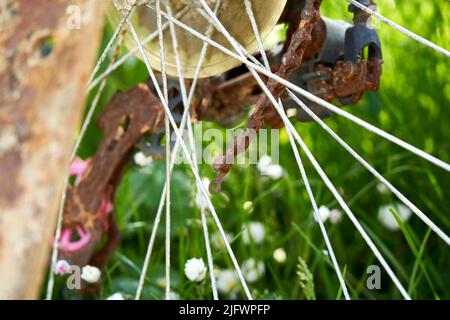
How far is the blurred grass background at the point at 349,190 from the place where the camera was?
1.37 m

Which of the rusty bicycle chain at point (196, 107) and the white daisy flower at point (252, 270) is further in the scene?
the white daisy flower at point (252, 270)

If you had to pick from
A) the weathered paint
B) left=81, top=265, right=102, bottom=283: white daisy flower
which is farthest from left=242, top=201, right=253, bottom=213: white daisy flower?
the weathered paint

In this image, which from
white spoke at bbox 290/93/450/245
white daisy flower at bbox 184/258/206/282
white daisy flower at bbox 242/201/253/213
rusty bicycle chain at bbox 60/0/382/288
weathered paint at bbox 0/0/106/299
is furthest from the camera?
white daisy flower at bbox 242/201/253/213

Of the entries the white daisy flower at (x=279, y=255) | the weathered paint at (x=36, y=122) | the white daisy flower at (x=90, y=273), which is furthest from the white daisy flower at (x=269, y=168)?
the weathered paint at (x=36, y=122)

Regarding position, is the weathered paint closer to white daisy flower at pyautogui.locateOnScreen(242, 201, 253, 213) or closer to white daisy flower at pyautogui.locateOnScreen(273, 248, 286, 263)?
white daisy flower at pyautogui.locateOnScreen(242, 201, 253, 213)

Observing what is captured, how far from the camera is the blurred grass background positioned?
4.49 ft

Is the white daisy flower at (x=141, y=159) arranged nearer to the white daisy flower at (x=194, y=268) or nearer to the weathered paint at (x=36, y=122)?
the white daisy flower at (x=194, y=268)

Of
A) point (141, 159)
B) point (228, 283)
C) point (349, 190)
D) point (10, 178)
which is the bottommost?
point (228, 283)

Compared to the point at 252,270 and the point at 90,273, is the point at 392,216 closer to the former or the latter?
Answer: the point at 252,270

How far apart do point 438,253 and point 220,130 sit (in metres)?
0.46

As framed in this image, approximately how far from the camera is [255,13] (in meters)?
0.94

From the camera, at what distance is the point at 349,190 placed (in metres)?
1.49

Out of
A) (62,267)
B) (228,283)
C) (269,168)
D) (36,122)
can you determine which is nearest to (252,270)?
(228,283)

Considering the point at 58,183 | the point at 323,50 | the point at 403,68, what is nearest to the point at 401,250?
the point at 403,68
